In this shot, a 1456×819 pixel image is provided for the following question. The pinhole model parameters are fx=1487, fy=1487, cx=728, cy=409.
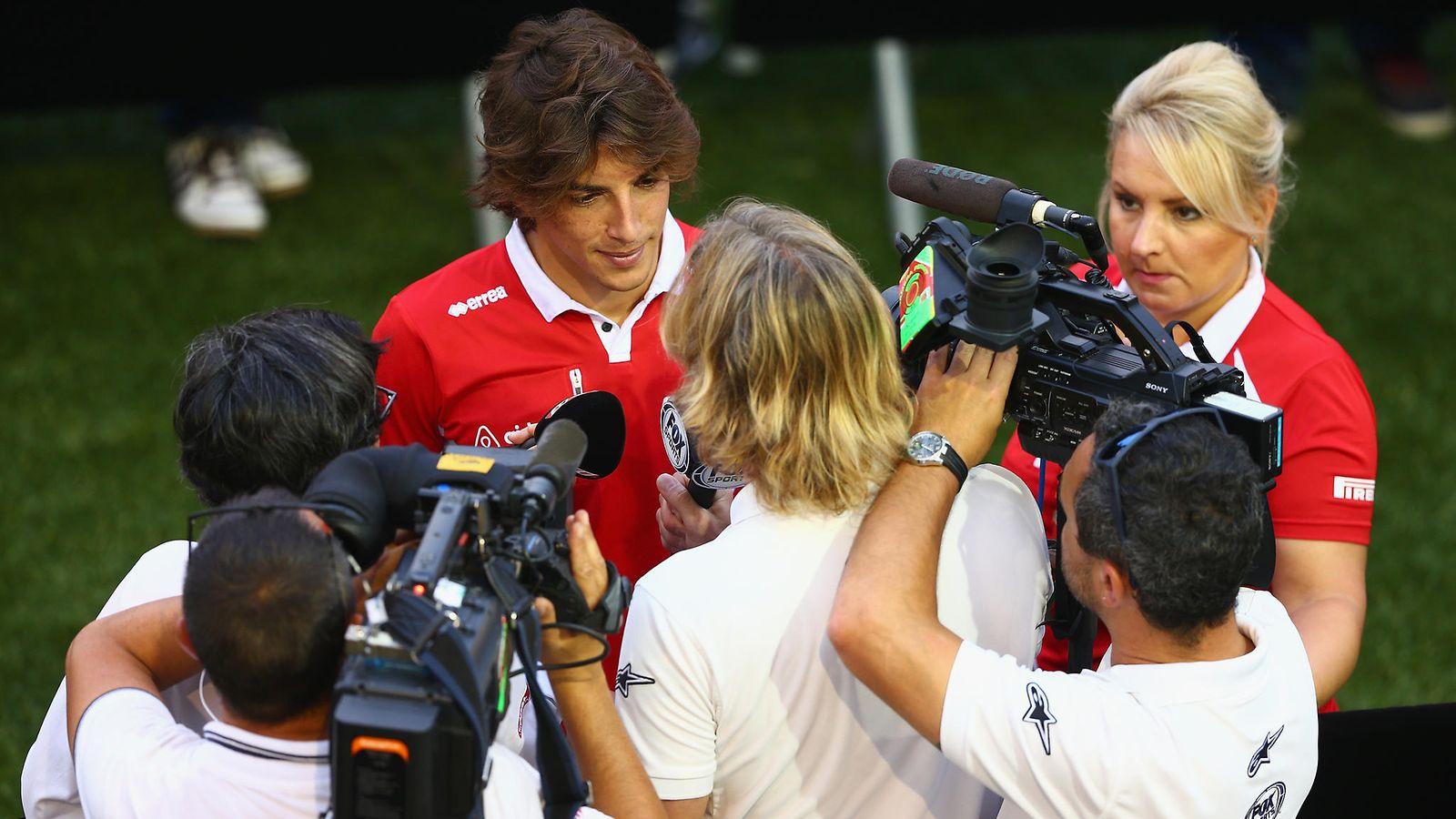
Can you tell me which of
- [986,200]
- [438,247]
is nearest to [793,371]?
[986,200]

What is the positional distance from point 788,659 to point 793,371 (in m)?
0.40

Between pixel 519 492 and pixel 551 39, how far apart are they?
117cm

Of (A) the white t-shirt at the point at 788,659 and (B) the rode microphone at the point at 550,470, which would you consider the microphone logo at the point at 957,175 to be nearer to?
(A) the white t-shirt at the point at 788,659

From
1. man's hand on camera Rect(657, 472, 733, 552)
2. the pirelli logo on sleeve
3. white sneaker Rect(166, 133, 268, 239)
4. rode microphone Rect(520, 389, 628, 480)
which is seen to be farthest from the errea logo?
white sneaker Rect(166, 133, 268, 239)

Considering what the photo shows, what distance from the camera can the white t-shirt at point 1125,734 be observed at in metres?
1.91

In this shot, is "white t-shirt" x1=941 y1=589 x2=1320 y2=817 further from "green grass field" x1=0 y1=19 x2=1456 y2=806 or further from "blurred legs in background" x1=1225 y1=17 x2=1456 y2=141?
"blurred legs in background" x1=1225 y1=17 x2=1456 y2=141

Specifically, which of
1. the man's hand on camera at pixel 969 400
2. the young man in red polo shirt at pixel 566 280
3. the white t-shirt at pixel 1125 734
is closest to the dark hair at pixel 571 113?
the young man in red polo shirt at pixel 566 280

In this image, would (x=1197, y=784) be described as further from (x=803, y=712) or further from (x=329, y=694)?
(x=329, y=694)

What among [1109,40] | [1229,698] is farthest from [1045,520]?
[1109,40]

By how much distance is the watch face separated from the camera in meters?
2.12

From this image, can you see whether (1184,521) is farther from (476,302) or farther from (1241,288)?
(476,302)

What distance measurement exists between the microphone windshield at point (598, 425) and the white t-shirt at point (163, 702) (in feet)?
1.41

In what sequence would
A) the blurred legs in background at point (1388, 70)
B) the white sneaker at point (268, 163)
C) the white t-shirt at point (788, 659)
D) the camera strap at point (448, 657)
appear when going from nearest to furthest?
the camera strap at point (448, 657) < the white t-shirt at point (788, 659) < the white sneaker at point (268, 163) < the blurred legs in background at point (1388, 70)

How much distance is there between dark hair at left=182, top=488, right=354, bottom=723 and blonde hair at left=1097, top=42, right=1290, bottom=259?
6.21 feet
